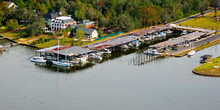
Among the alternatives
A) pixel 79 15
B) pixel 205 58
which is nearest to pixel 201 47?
pixel 205 58

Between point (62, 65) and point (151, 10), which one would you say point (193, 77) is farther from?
point (151, 10)

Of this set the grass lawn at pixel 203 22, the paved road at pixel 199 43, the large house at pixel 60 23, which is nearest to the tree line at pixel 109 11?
the grass lawn at pixel 203 22

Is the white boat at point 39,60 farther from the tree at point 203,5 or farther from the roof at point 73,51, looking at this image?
the tree at point 203,5

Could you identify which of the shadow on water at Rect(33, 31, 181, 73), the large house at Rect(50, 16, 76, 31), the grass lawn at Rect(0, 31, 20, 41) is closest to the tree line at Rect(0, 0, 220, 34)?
the large house at Rect(50, 16, 76, 31)

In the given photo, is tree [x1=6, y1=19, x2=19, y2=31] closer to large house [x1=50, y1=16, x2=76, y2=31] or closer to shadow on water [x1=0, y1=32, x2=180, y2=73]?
shadow on water [x1=0, y1=32, x2=180, y2=73]

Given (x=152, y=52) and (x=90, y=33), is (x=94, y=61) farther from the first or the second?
(x=90, y=33)

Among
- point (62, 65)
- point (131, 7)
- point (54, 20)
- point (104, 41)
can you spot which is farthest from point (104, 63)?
point (131, 7)
